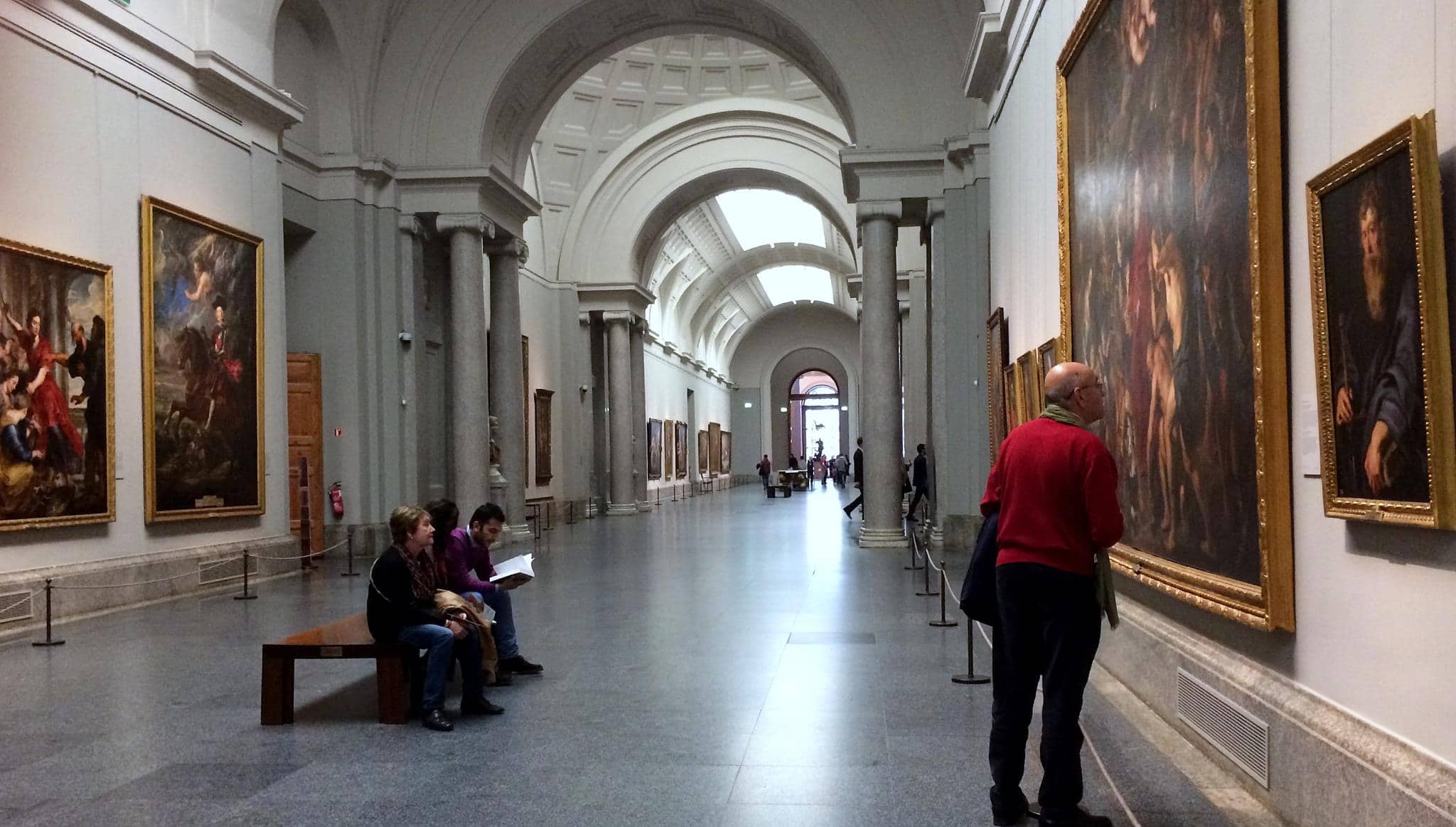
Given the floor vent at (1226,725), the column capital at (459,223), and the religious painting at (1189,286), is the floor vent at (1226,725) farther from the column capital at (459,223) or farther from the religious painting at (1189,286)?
the column capital at (459,223)

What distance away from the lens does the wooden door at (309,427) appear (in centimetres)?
1886

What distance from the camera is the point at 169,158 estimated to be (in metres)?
13.7

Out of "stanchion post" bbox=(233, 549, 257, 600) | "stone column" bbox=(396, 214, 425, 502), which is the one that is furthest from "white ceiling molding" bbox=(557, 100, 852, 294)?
"stanchion post" bbox=(233, 549, 257, 600)

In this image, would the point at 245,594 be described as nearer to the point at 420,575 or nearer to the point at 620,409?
the point at 420,575

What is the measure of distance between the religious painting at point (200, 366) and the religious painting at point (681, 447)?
96.9ft

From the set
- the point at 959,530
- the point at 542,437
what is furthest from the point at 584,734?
the point at 542,437

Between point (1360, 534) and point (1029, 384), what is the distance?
6071 millimetres

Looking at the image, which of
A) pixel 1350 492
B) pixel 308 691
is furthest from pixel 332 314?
pixel 1350 492

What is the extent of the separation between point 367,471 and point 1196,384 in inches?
637

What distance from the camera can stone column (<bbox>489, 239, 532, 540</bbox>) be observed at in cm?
2170

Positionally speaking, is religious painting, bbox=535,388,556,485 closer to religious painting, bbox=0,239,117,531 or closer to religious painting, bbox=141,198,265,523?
religious painting, bbox=141,198,265,523

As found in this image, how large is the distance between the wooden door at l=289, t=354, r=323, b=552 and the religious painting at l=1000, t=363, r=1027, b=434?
11793mm

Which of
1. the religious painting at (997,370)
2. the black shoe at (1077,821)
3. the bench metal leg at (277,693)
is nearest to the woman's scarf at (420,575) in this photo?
the bench metal leg at (277,693)

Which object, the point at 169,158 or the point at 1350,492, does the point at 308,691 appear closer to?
the point at 1350,492
